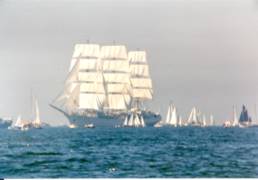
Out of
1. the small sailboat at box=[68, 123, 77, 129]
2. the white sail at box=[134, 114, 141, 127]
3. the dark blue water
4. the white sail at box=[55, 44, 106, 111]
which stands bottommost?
the dark blue water

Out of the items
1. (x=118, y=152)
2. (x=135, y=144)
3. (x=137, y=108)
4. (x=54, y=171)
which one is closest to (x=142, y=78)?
(x=137, y=108)

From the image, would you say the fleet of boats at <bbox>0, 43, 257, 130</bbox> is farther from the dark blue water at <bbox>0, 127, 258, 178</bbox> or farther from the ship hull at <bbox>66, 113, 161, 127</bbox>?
the dark blue water at <bbox>0, 127, 258, 178</bbox>

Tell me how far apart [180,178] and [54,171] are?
2.84 metres

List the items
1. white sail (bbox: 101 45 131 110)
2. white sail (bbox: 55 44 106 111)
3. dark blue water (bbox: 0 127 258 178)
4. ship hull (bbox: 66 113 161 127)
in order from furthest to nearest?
1. white sail (bbox: 101 45 131 110)
2. white sail (bbox: 55 44 106 111)
3. ship hull (bbox: 66 113 161 127)
4. dark blue water (bbox: 0 127 258 178)

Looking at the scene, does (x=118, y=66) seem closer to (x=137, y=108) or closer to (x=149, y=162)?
(x=137, y=108)

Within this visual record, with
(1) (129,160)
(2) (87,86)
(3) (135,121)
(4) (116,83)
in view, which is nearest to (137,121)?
(3) (135,121)

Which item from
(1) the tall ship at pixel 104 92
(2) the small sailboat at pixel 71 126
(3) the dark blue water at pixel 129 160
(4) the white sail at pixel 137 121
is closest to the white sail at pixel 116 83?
(1) the tall ship at pixel 104 92

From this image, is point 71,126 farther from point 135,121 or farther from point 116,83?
point 116,83

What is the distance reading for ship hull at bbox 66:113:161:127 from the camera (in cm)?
3947

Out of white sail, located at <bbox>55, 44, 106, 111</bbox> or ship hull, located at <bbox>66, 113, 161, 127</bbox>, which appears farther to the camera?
white sail, located at <bbox>55, 44, 106, 111</bbox>

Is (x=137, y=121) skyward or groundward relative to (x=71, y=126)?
skyward

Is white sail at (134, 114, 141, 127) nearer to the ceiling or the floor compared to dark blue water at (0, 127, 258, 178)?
nearer to the ceiling

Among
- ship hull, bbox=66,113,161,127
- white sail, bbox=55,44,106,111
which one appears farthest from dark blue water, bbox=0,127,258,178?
white sail, bbox=55,44,106,111

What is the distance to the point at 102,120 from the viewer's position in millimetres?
41344
